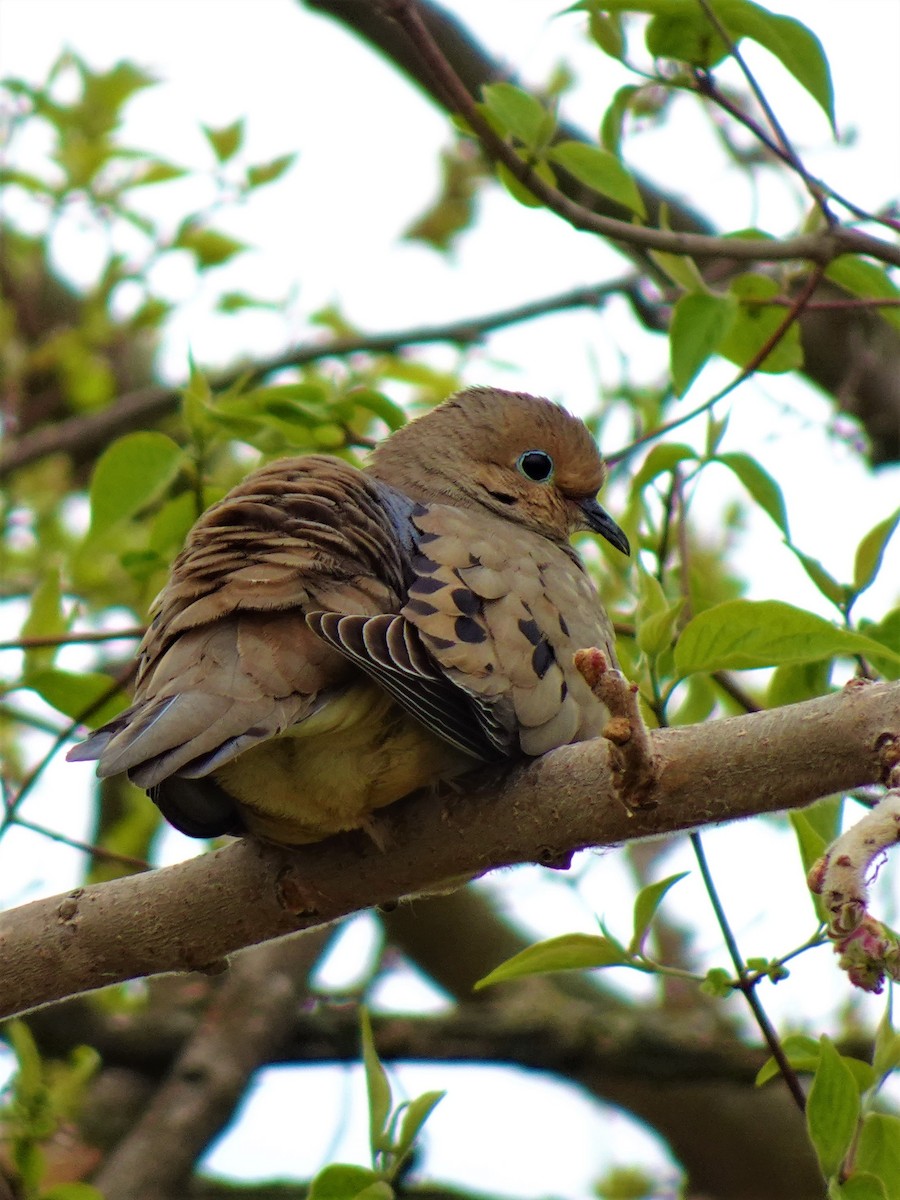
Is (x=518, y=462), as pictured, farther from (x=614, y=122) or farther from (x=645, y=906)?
(x=645, y=906)

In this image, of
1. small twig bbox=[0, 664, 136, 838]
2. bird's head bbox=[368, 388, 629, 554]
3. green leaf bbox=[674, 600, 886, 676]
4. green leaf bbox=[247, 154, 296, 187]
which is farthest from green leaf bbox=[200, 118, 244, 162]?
green leaf bbox=[674, 600, 886, 676]

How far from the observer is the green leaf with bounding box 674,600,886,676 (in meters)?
2.20

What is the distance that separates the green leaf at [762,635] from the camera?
2201 mm

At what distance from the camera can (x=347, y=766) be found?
94.8 inches

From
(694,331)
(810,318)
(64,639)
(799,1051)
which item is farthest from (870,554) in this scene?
(810,318)

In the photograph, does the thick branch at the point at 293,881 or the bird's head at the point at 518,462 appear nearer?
the thick branch at the point at 293,881

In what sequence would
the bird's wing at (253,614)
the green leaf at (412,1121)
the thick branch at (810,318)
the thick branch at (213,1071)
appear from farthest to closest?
the thick branch at (810,318), the thick branch at (213,1071), the green leaf at (412,1121), the bird's wing at (253,614)

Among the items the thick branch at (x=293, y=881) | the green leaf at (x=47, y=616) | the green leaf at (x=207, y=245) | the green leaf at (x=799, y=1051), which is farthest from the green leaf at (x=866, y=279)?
the green leaf at (x=207, y=245)

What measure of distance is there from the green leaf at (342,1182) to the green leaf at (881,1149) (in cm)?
66

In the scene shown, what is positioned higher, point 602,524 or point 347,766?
point 602,524

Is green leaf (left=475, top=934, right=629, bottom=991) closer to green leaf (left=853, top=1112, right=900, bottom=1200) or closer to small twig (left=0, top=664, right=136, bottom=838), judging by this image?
green leaf (left=853, top=1112, right=900, bottom=1200)

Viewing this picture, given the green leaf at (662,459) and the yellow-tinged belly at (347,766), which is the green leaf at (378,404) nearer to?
the green leaf at (662,459)

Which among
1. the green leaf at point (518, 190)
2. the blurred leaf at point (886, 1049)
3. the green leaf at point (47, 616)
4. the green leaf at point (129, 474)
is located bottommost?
the blurred leaf at point (886, 1049)

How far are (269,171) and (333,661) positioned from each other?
2.63m
